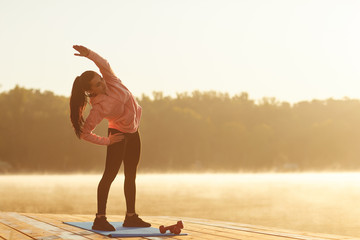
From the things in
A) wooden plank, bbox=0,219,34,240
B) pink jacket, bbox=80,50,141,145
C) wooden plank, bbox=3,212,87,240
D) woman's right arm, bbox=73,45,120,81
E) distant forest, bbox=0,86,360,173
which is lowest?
wooden plank, bbox=0,219,34,240

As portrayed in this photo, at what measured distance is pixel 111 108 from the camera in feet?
16.6

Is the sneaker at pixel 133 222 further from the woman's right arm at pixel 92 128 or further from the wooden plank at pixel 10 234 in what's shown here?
the wooden plank at pixel 10 234

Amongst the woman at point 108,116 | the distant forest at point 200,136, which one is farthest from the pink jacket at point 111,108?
the distant forest at point 200,136

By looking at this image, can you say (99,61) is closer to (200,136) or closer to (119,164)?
(119,164)

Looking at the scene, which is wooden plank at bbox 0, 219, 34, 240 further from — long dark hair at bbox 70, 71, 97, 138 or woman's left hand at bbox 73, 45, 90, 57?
woman's left hand at bbox 73, 45, 90, 57

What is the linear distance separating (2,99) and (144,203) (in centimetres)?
4264

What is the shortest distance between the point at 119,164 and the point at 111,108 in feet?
1.93

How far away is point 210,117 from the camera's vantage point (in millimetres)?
70562

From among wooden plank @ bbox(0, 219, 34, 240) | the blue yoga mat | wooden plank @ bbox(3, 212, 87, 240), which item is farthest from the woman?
wooden plank @ bbox(0, 219, 34, 240)

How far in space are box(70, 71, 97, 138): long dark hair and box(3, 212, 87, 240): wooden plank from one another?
869mm

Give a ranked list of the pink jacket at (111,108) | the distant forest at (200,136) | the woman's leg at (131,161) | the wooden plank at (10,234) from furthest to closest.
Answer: the distant forest at (200,136), the woman's leg at (131,161), the pink jacket at (111,108), the wooden plank at (10,234)

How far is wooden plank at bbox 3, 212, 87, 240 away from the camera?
15.7 ft

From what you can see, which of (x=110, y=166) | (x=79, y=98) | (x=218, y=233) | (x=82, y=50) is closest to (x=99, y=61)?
(x=82, y=50)

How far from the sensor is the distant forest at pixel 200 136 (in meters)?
56.1
